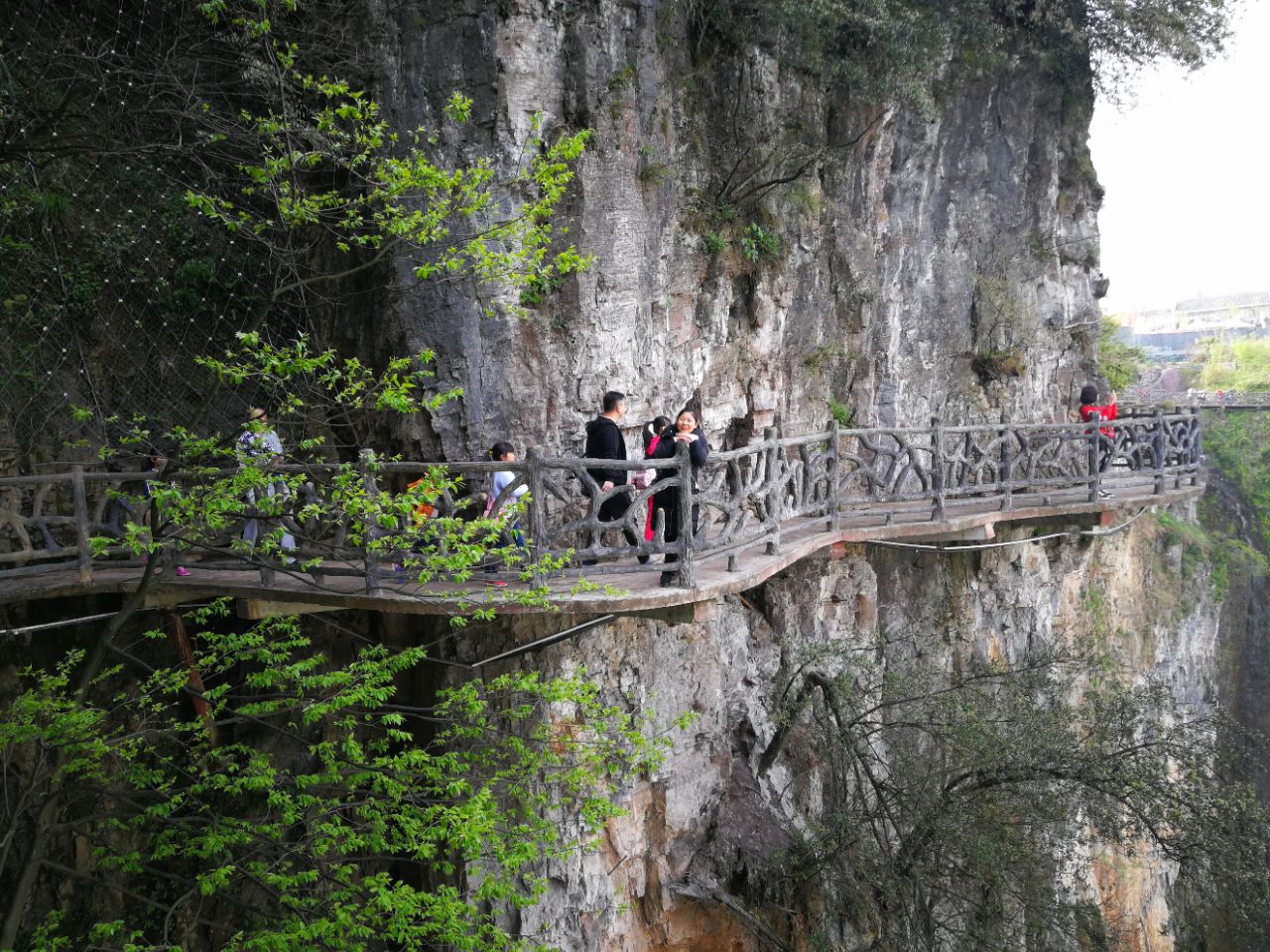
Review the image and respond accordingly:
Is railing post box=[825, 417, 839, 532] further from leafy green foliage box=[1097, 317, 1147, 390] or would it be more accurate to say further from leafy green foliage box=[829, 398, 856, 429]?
leafy green foliage box=[1097, 317, 1147, 390]

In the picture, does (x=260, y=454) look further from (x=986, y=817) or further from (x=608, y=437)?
(x=986, y=817)

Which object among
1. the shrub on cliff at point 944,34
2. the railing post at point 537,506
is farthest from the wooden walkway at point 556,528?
the shrub on cliff at point 944,34

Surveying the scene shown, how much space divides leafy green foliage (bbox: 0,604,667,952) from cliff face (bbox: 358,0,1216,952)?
1.18 meters

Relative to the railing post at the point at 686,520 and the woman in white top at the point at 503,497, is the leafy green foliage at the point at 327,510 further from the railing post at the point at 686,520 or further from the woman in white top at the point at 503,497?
the railing post at the point at 686,520

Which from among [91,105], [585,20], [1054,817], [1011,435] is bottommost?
[1054,817]

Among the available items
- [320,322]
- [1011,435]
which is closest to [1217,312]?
[1011,435]

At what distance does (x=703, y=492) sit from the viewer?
28.6ft

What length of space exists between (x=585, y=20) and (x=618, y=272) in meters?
2.64

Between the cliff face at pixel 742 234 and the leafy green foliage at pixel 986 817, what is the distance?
4065mm

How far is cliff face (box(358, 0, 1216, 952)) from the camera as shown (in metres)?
10.2

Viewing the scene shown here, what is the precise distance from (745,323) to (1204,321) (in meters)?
77.3

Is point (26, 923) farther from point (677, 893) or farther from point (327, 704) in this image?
point (677, 893)

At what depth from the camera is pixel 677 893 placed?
11.1m

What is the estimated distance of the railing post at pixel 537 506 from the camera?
7863 mm
